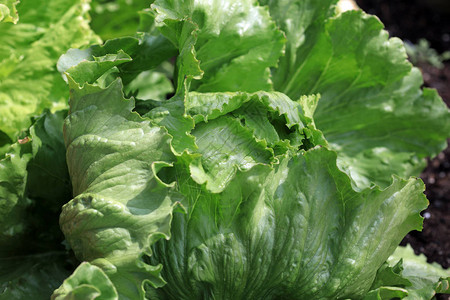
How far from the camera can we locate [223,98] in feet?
5.90

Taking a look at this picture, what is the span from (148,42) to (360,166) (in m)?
1.08

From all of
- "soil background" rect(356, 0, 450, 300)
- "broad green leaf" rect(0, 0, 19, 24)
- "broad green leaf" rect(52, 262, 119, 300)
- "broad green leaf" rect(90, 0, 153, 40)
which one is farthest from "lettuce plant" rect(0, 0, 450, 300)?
"broad green leaf" rect(90, 0, 153, 40)

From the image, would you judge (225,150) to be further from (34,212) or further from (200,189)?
(34,212)

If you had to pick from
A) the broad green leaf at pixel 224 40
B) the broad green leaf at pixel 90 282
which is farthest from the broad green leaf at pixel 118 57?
the broad green leaf at pixel 90 282

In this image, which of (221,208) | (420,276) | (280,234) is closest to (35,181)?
(221,208)

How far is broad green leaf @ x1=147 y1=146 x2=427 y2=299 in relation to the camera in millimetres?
1660

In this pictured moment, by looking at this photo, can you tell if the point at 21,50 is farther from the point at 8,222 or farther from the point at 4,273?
the point at 4,273

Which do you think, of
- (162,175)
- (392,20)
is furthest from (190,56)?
(392,20)

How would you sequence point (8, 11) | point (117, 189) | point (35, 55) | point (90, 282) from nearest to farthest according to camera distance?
point (90, 282)
point (117, 189)
point (8, 11)
point (35, 55)

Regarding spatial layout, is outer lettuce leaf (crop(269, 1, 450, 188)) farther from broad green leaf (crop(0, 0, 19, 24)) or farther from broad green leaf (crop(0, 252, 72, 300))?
broad green leaf (crop(0, 252, 72, 300))

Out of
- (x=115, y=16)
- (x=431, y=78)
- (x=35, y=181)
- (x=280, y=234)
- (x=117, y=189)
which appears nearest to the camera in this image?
(x=117, y=189)

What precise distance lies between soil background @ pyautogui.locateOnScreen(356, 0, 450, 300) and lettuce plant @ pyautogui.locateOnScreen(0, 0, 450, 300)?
63 cm

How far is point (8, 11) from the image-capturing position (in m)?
1.95

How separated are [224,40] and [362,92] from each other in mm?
742
